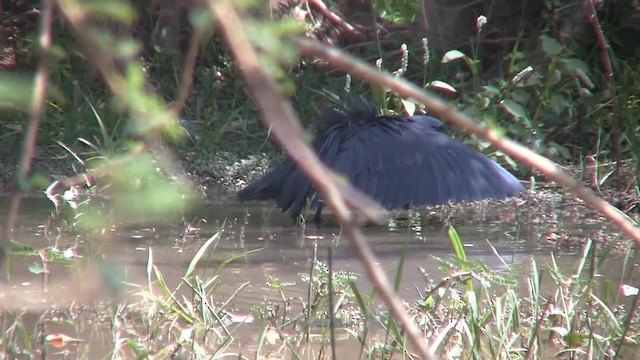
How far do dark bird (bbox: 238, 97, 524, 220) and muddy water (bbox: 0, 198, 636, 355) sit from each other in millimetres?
184

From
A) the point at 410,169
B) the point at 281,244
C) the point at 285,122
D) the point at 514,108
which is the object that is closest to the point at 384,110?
Answer: the point at 514,108

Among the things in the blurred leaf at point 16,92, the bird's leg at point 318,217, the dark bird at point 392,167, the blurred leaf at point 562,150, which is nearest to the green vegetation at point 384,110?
the blurred leaf at point 562,150

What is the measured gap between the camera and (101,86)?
7.18 m

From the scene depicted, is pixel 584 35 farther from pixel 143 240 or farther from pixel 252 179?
pixel 143 240

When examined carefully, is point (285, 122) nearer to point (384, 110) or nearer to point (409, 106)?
point (409, 106)

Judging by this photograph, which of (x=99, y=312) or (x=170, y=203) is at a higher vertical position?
(x=170, y=203)

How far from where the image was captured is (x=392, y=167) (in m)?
4.84

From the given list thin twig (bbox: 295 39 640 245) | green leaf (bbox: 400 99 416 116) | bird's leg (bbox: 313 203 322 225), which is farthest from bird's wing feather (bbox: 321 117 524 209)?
thin twig (bbox: 295 39 640 245)

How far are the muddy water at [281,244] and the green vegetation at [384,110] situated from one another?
7 centimetres

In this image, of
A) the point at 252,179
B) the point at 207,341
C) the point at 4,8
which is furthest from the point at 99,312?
the point at 4,8

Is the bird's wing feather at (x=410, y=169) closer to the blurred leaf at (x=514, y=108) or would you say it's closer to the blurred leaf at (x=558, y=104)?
the blurred leaf at (x=514, y=108)

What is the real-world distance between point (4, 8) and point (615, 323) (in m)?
5.56

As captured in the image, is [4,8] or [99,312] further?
[4,8]

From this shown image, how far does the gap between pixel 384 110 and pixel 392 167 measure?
1404 mm
